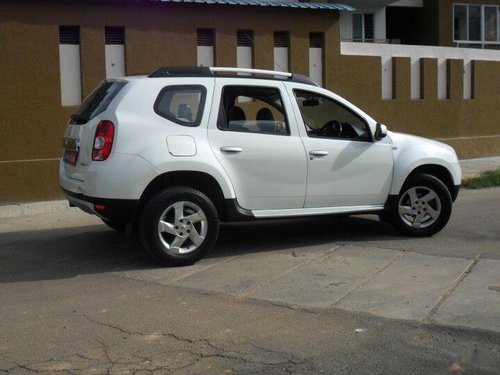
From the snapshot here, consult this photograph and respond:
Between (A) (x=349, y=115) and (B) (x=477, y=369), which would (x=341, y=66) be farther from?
(B) (x=477, y=369)

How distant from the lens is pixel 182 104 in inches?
269

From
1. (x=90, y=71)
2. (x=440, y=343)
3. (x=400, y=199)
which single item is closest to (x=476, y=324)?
(x=440, y=343)

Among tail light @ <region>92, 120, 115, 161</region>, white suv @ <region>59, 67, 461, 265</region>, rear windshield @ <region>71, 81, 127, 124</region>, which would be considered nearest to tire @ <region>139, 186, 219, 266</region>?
white suv @ <region>59, 67, 461, 265</region>

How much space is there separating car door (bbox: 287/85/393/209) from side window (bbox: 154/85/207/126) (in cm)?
112

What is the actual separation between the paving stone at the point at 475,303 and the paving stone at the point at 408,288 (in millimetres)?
113

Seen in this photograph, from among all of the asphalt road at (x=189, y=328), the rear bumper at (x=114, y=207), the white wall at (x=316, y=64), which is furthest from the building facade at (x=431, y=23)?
the rear bumper at (x=114, y=207)

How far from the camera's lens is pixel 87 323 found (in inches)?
205

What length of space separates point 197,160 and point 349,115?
6.85 ft

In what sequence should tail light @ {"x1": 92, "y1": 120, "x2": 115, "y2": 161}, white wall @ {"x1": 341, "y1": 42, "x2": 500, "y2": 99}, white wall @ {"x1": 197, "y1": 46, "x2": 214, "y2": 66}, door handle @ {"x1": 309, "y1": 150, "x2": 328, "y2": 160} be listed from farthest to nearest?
white wall @ {"x1": 341, "y1": 42, "x2": 500, "y2": 99}, white wall @ {"x1": 197, "y1": 46, "x2": 214, "y2": 66}, door handle @ {"x1": 309, "y1": 150, "x2": 328, "y2": 160}, tail light @ {"x1": 92, "y1": 120, "x2": 115, "y2": 161}

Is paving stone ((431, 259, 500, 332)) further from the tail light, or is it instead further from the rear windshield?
the rear windshield

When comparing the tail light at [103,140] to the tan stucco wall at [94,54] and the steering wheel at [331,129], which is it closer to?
the steering wheel at [331,129]

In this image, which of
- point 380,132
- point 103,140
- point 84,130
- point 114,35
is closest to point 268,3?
A: point 114,35

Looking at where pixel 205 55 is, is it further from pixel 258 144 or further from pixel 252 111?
pixel 258 144

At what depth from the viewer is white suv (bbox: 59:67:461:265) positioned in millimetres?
6438
